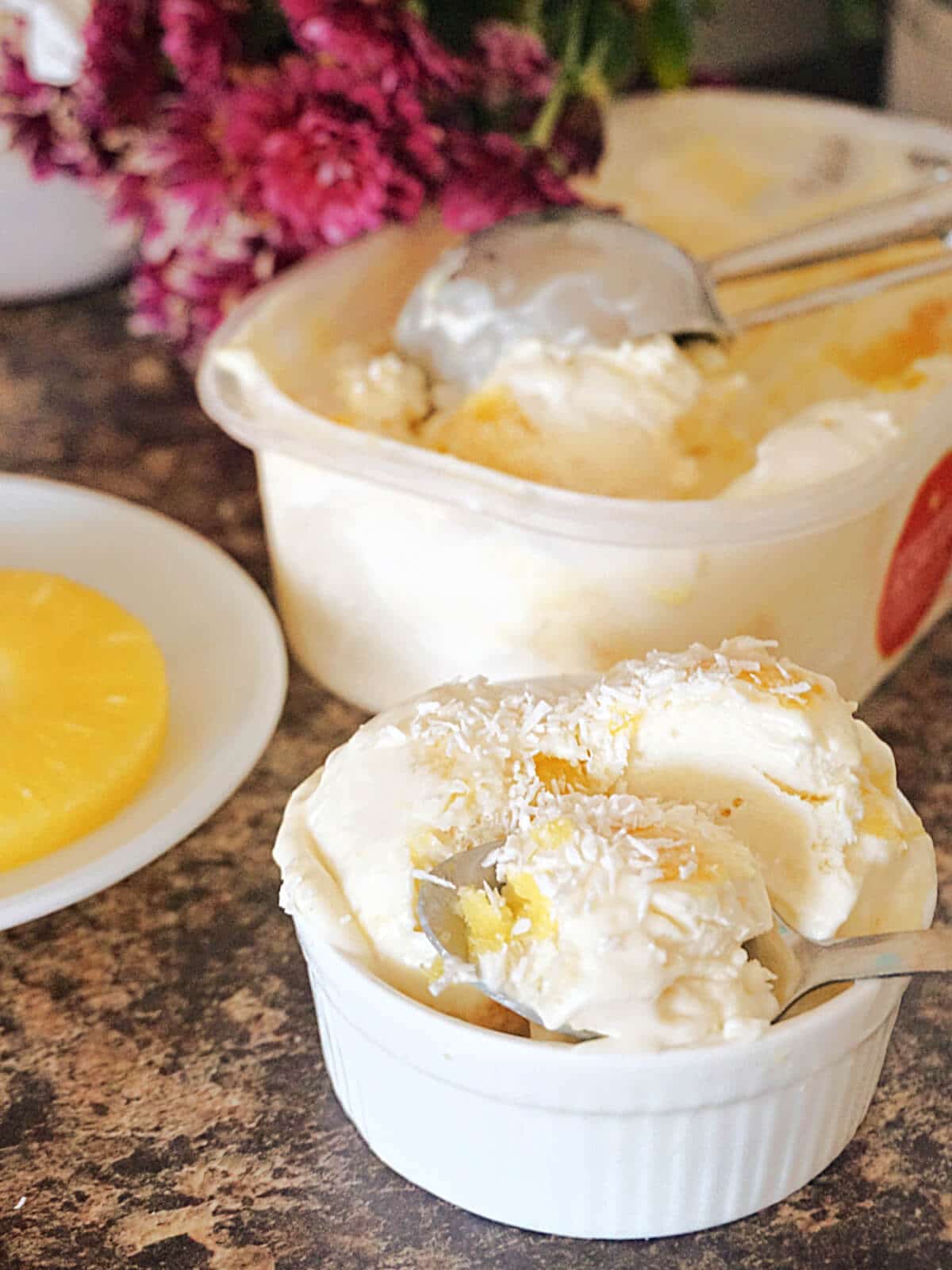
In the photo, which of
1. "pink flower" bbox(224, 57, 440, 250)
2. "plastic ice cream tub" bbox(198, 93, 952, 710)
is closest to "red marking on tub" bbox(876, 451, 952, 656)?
"plastic ice cream tub" bbox(198, 93, 952, 710)

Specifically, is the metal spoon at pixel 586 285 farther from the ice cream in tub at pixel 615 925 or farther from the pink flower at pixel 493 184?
the ice cream in tub at pixel 615 925

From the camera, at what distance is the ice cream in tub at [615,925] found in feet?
1.55

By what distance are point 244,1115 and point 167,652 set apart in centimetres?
29

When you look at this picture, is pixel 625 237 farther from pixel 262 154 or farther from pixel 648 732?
pixel 648 732

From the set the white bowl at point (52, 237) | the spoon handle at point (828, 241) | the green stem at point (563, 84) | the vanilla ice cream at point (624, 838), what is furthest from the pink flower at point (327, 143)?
the vanilla ice cream at point (624, 838)

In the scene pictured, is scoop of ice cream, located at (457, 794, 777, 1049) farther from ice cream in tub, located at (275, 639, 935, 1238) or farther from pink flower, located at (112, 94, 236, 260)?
pink flower, located at (112, 94, 236, 260)

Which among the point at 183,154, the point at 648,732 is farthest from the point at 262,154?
the point at 648,732

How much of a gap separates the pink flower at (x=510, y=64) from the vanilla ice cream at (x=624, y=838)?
541 millimetres

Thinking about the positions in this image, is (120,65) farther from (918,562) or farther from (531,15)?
(918,562)

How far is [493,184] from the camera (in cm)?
91

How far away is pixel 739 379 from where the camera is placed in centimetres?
84

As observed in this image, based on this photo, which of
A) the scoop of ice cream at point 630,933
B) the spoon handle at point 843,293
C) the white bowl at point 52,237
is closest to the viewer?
the scoop of ice cream at point 630,933

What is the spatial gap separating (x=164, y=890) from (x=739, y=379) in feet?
1.40

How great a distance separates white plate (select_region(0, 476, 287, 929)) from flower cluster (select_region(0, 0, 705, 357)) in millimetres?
215
